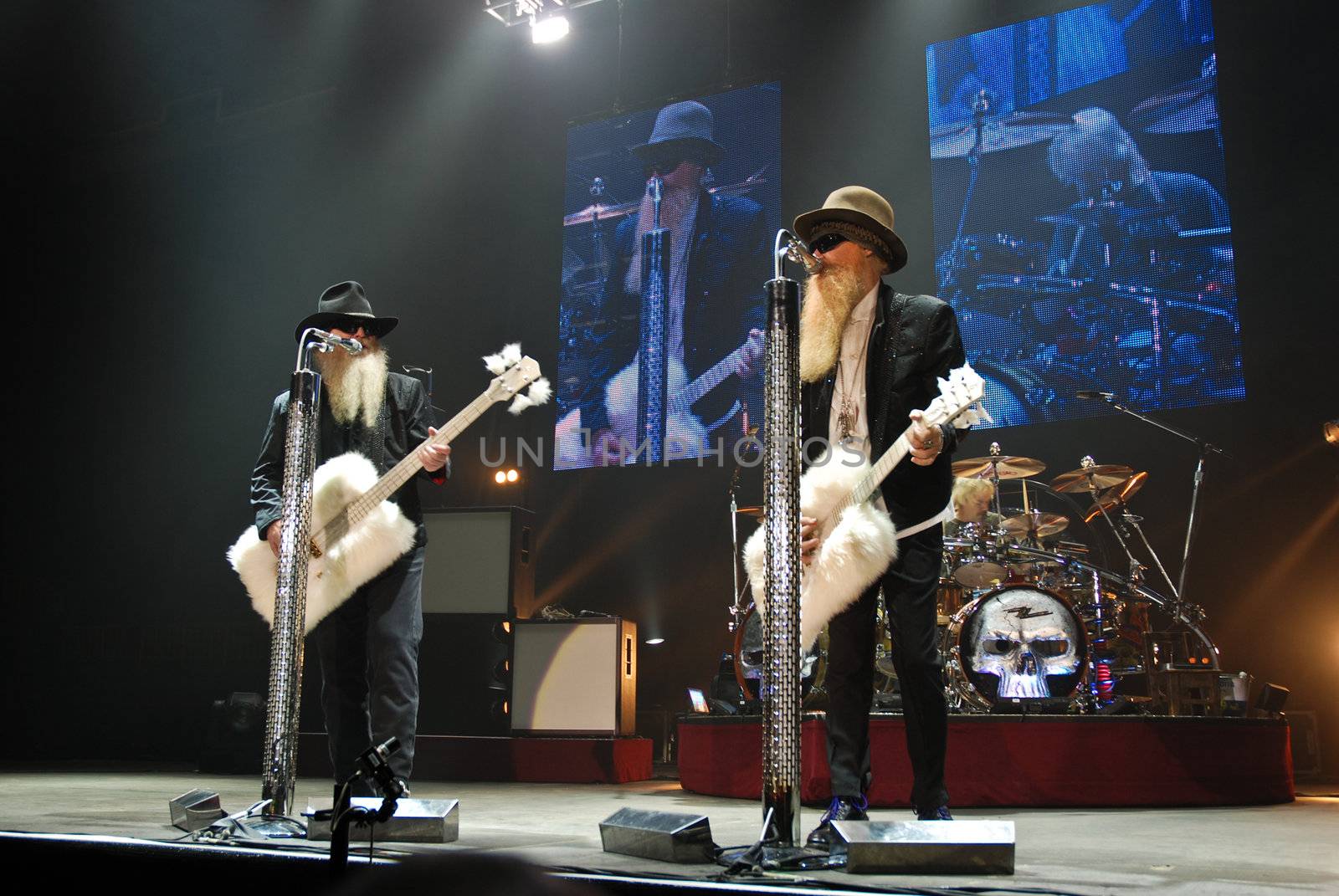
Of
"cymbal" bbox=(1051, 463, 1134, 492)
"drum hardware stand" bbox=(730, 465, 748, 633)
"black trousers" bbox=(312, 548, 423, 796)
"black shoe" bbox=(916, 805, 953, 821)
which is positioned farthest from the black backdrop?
"black shoe" bbox=(916, 805, 953, 821)

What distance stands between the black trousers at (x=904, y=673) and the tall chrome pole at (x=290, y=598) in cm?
138

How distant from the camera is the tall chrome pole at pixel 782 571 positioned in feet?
6.82

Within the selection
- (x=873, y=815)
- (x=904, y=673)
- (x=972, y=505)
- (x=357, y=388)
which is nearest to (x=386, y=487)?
(x=357, y=388)

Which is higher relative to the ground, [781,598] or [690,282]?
[690,282]

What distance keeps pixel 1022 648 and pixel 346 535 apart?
11.4 feet

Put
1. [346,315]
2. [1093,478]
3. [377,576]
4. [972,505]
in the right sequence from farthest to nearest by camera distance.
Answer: [1093,478], [972,505], [346,315], [377,576]

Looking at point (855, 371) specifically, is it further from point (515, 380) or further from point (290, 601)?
point (290, 601)

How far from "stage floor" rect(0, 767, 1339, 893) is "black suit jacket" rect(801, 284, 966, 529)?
0.89m

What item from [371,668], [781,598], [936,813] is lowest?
[936,813]

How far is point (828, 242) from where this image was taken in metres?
2.88

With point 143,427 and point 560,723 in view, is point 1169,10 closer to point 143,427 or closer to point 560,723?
point 560,723

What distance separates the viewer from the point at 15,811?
3176 mm

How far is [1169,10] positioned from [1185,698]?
400cm

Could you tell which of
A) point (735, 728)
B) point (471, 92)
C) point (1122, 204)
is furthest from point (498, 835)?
point (471, 92)
